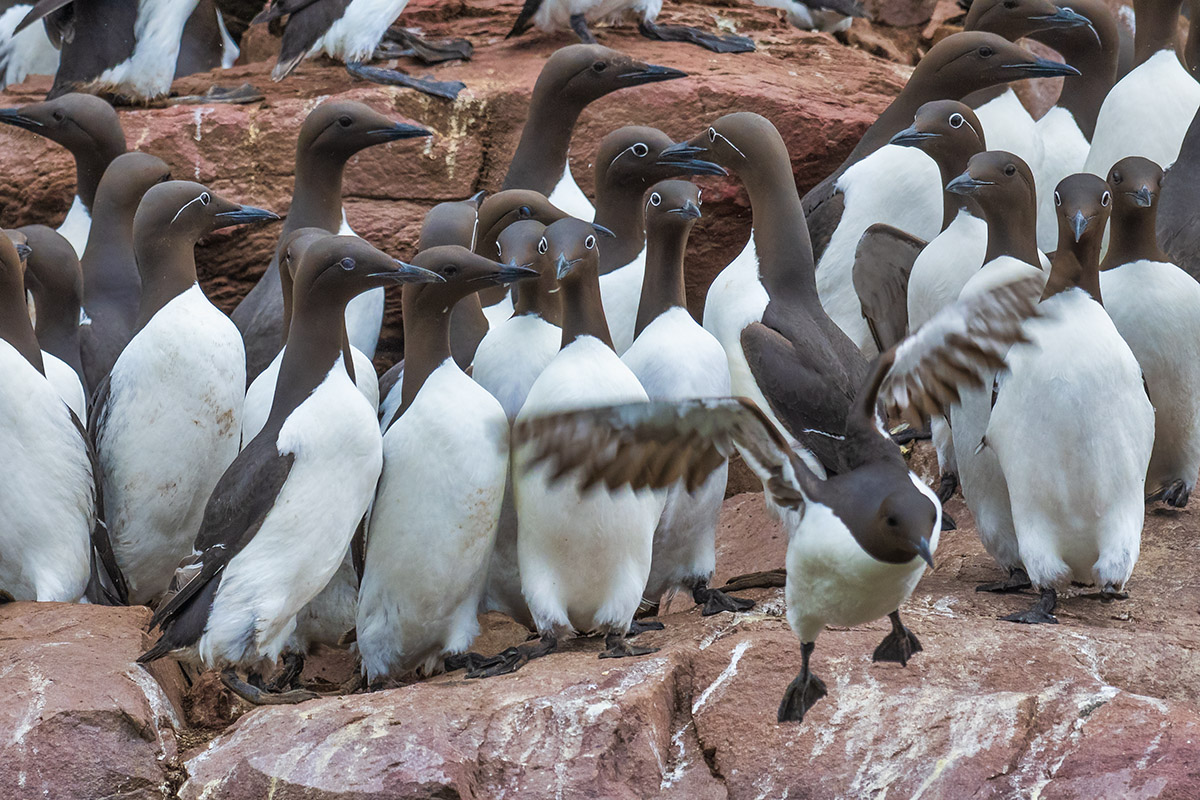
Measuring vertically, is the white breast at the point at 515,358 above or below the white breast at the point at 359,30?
below

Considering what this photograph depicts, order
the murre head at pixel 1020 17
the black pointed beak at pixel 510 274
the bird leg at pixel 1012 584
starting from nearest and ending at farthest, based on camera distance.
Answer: the black pointed beak at pixel 510 274, the bird leg at pixel 1012 584, the murre head at pixel 1020 17

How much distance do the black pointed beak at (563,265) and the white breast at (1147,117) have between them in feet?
11.6

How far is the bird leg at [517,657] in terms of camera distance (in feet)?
20.6

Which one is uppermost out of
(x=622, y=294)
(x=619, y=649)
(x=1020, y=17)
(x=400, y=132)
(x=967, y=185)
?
(x=1020, y=17)

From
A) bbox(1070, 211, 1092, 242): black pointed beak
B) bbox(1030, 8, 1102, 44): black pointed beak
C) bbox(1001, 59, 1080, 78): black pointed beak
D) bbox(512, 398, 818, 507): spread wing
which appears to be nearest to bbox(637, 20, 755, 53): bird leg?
bbox(1030, 8, 1102, 44): black pointed beak

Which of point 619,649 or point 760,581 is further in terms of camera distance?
point 760,581

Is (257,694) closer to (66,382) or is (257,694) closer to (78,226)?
(66,382)

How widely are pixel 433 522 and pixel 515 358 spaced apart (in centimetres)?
104

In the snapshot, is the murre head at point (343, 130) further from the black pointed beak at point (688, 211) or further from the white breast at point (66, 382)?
the black pointed beak at point (688, 211)

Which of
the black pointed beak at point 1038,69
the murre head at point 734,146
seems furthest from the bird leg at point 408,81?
the black pointed beak at point 1038,69

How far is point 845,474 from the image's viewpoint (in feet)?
17.9

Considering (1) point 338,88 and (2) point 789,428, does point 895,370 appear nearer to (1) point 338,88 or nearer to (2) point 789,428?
(2) point 789,428

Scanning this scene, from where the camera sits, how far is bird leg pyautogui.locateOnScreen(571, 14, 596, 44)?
10445 mm

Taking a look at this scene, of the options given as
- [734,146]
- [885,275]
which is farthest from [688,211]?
[885,275]
